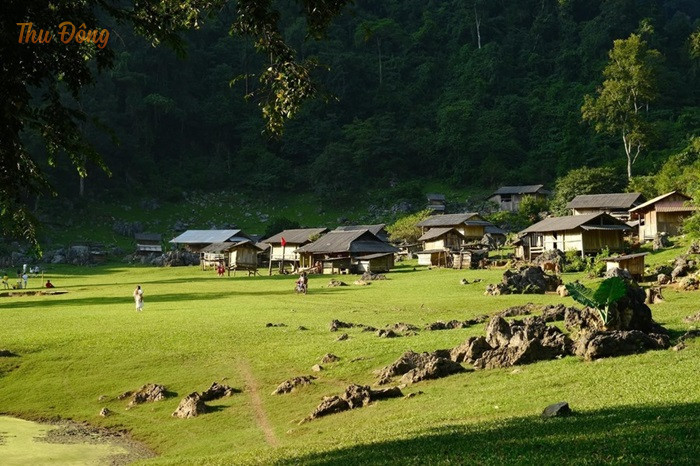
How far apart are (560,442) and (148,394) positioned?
16.1 metres

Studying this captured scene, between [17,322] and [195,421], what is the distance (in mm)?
21464

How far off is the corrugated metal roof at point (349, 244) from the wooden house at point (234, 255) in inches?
363

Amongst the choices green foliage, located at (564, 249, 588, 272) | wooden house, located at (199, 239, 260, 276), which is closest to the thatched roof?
wooden house, located at (199, 239, 260, 276)

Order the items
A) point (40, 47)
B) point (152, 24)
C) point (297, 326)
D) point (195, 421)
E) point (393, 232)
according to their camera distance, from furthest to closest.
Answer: point (393, 232)
point (297, 326)
point (195, 421)
point (152, 24)
point (40, 47)

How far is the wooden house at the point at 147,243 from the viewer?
340 feet

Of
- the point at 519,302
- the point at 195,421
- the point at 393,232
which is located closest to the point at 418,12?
the point at 393,232

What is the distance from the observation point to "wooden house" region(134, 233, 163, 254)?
4082 inches

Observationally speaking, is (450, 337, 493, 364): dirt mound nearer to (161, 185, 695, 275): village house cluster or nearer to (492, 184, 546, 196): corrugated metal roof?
(161, 185, 695, 275): village house cluster

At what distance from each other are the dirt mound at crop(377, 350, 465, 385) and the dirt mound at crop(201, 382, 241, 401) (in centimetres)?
494

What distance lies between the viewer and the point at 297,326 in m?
33.8

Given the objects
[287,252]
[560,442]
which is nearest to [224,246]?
[287,252]

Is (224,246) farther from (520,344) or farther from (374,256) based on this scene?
(520,344)

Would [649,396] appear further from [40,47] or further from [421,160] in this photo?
[421,160]

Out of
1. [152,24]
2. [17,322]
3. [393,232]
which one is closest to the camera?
[152,24]
